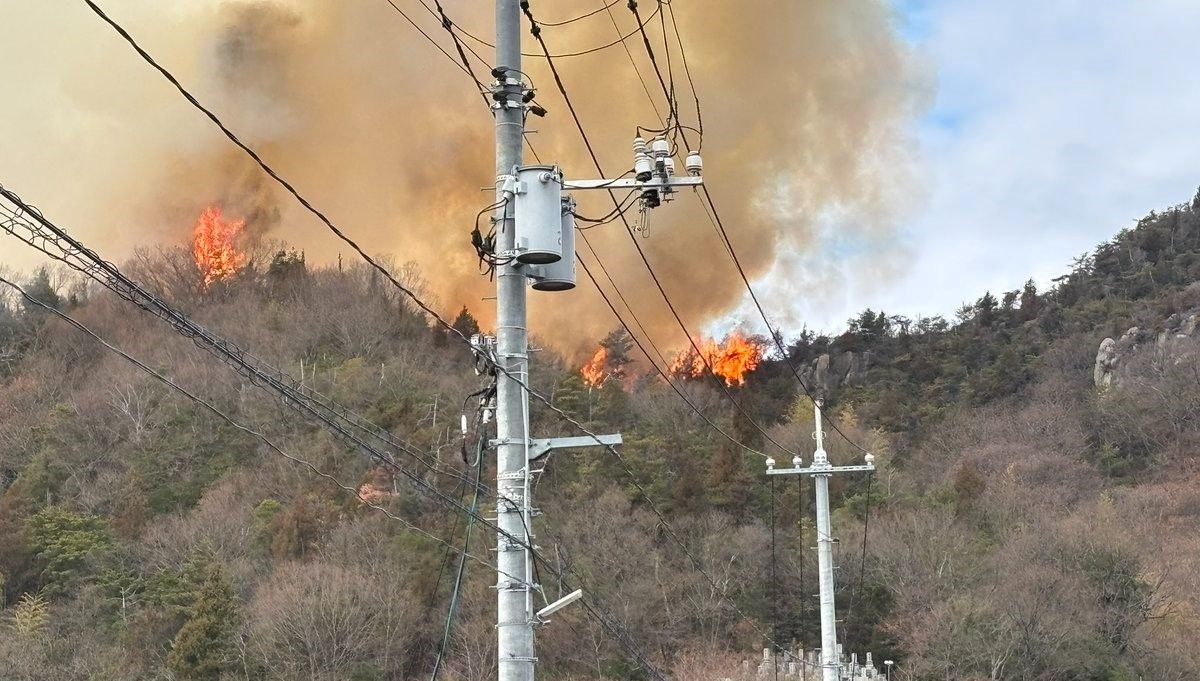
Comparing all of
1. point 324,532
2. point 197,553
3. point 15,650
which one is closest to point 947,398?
point 324,532

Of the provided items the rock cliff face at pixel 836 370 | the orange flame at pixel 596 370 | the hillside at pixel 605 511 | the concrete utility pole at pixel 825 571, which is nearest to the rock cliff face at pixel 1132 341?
the hillside at pixel 605 511

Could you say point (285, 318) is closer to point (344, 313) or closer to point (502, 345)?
point (344, 313)

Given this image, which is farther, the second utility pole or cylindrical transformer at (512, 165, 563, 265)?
cylindrical transformer at (512, 165, 563, 265)

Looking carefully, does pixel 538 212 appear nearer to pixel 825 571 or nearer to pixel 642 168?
pixel 642 168

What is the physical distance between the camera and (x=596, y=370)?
71.6m

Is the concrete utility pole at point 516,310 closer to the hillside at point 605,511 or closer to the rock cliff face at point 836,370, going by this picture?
the hillside at point 605,511

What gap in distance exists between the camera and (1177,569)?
4091 centimetres

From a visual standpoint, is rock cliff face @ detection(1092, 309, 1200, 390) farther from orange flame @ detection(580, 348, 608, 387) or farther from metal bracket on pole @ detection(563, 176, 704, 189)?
metal bracket on pole @ detection(563, 176, 704, 189)

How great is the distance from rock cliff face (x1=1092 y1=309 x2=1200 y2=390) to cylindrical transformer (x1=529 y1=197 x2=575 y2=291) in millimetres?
68863

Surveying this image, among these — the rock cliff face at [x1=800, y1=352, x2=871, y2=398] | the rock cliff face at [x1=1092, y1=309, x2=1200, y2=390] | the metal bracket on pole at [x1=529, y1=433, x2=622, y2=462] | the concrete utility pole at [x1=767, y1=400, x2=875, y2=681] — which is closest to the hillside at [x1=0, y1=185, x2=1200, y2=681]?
the rock cliff face at [x1=1092, y1=309, x2=1200, y2=390]

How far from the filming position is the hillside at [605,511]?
37000mm

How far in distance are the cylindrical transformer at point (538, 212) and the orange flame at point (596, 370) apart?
5351 cm

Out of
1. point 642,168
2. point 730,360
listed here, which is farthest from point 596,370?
point 642,168

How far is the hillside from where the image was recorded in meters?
37.0
